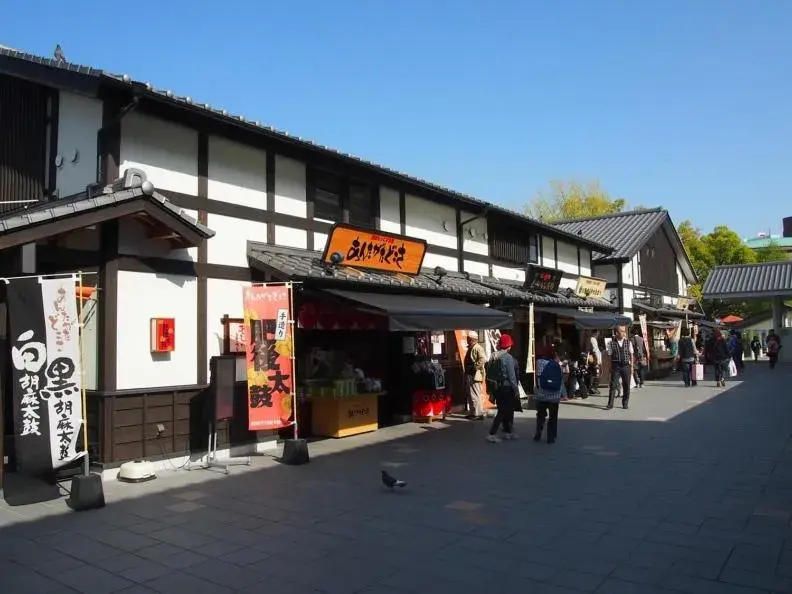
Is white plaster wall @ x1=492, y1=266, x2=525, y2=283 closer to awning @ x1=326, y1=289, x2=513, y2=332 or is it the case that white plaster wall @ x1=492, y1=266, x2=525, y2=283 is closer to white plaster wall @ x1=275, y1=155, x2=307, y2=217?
awning @ x1=326, y1=289, x2=513, y2=332

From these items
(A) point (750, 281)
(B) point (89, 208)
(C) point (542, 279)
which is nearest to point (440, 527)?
(B) point (89, 208)

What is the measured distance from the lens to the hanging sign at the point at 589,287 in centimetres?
2044

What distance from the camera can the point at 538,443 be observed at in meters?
10.6

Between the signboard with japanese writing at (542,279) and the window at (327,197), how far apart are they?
7.86 metres

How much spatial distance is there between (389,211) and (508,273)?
5.65 meters

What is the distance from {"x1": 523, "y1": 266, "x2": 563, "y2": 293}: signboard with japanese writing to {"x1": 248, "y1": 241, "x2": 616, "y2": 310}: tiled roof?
27cm

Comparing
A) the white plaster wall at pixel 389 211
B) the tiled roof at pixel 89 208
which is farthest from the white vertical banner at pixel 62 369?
the white plaster wall at pixel 389 211

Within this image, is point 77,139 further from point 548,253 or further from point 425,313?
point 548,253

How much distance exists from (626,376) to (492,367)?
5.54 metres

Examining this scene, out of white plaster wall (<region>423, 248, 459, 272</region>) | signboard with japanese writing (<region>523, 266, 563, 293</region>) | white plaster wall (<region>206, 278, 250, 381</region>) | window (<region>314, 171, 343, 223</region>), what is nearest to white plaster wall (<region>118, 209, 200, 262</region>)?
white plaster wall (<region>206, 278, 250, 381</region>)

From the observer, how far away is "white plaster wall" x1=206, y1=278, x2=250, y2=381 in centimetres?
898

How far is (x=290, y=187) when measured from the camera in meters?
10.6

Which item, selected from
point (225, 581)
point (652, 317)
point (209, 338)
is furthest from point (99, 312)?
point (652, 317)

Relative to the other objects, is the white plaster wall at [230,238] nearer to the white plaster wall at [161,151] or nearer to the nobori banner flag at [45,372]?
the white plaster wall at [161,151]
